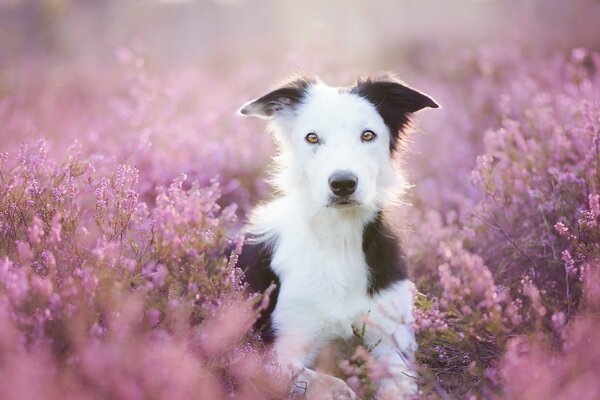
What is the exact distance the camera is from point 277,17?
1730 centimetres

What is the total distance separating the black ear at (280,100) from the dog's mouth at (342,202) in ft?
3.11

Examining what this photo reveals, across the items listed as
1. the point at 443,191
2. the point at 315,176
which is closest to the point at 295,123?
the point at 315,176

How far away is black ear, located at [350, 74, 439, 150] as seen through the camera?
441 cm

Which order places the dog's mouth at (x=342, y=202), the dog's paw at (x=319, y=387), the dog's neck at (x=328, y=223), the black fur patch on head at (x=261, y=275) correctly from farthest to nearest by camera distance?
the dog's neck at (x=328, y=223) < the black fur patch on head at (x=261, y=275) < the dog's mouth at (x=342, y=202) < the dog's paw at (x=319, y=387)

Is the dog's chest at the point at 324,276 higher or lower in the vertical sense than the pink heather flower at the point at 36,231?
lower

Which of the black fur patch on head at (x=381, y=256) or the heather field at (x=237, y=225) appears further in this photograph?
the black fur patch on head at (x=381, y=256)

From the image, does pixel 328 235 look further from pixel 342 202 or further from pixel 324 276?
pixel 342 202

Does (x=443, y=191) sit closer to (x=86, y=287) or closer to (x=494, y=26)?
(x=86, y=287)

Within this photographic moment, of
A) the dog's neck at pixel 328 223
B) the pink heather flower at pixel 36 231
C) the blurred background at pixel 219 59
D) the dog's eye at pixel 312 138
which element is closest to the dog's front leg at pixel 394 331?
the dog's neck at pixel 328 223

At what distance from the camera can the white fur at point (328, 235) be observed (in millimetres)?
3898

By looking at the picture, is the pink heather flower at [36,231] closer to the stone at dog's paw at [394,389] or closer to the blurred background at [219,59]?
the blurred background at [219,59]

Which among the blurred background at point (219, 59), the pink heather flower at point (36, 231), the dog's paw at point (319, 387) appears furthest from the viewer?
the blurred background at point (219, 59)

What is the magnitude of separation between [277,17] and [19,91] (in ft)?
31.2

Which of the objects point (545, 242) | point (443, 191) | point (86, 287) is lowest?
point (443, 191)
